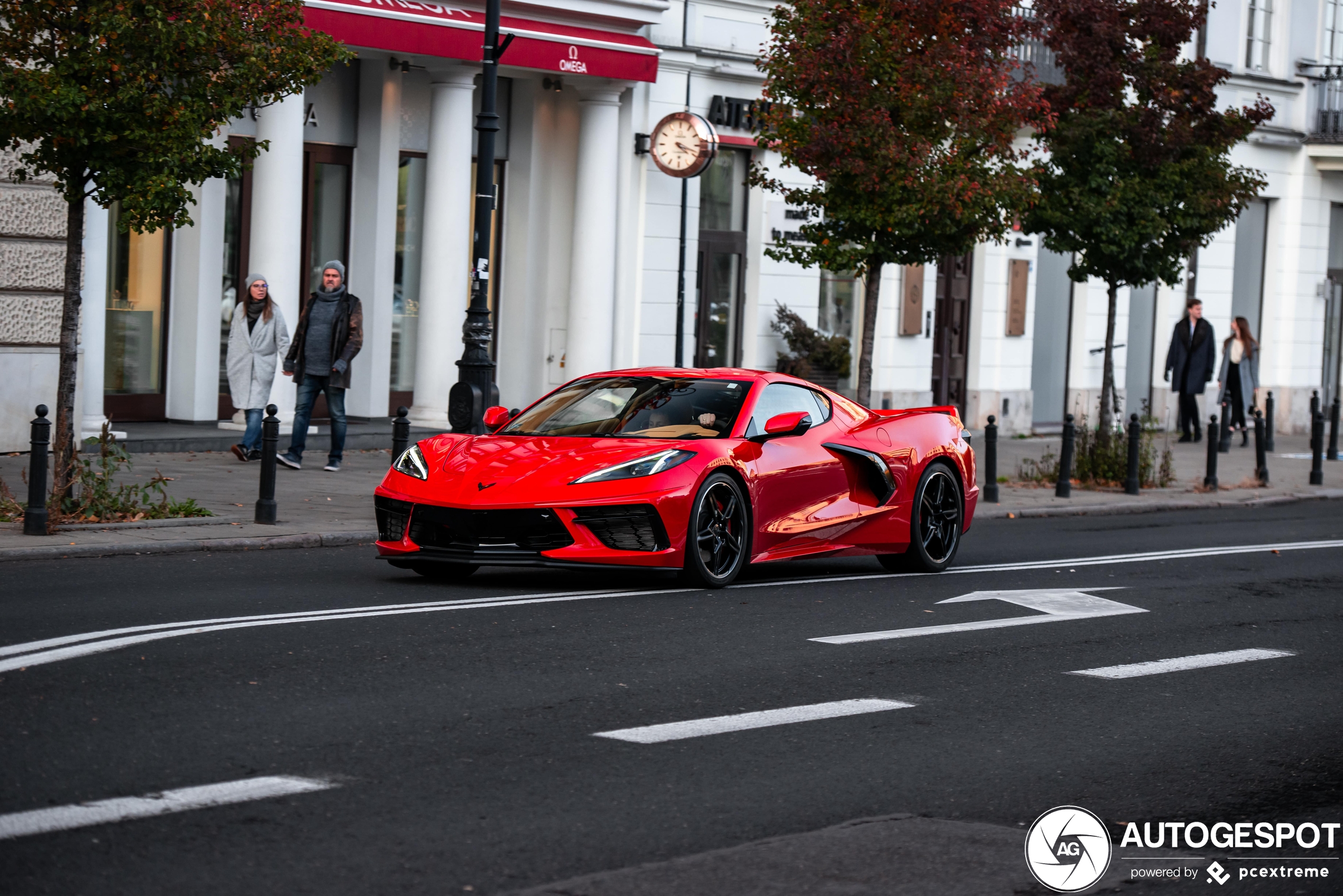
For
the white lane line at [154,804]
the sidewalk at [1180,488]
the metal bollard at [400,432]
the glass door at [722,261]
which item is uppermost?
the glass door at [722,261]

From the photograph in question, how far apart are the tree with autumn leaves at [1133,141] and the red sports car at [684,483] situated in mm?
9221

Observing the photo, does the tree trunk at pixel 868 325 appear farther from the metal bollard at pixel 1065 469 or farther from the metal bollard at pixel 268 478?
the metal bollard at pixel 268 478

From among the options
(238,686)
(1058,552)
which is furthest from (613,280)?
(238,686)

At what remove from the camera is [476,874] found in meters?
4.95

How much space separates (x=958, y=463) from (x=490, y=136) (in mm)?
5292

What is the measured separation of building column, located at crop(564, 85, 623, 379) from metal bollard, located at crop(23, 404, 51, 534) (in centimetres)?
1209

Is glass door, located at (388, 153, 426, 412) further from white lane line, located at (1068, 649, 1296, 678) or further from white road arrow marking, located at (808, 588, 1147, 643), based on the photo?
white lane line, located at (1068, 649, 1296, 678)

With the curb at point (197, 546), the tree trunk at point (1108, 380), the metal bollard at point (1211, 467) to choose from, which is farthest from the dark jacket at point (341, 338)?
the metal bollard at point (1211, 467)

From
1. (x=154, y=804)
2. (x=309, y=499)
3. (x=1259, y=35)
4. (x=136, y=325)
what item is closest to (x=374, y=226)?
(x=136, y=325)

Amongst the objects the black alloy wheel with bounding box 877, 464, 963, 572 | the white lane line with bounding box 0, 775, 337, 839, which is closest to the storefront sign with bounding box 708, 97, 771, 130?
the black alloy wheel with bounding box 877, 464, 963, 572

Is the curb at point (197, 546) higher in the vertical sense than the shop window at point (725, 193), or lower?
lower

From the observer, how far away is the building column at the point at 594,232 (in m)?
23.6

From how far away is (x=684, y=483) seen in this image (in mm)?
10586

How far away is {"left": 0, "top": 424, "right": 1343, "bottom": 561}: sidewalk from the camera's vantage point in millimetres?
12195
